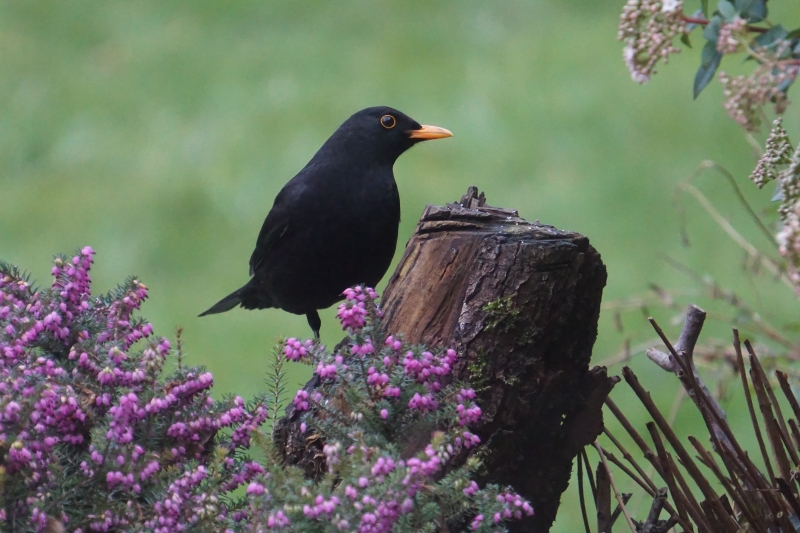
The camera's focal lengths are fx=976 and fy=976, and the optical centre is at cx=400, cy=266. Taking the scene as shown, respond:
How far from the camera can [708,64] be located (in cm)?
212

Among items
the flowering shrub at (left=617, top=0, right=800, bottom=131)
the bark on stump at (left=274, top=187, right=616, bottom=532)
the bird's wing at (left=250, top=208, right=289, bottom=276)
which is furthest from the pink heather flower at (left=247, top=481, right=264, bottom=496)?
the bird's wing at (left=250, top=208, right=289, bottom=276)

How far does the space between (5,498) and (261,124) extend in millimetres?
5290

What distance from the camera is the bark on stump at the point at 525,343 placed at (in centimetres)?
189

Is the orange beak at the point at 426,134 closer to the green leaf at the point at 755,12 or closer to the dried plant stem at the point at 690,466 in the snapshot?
the green leaf at the point at 755,12

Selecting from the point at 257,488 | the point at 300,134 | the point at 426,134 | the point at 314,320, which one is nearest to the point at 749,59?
the point at 257,488

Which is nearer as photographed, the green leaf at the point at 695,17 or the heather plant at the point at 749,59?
the heather plant at the point at 749,59

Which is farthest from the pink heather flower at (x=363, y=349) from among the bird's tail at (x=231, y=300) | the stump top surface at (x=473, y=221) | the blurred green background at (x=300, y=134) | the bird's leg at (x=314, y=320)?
the blurred green background at (x=300, y=134)

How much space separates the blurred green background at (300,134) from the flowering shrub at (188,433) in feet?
10.1

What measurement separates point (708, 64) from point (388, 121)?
1.47 meters

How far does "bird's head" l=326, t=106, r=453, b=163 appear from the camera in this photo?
10.9 feet

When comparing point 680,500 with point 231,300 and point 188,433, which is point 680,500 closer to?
point 188,433

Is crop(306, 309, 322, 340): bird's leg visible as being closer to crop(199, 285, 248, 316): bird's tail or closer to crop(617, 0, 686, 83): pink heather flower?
crop(199, 285, 248, 316): bird's tail

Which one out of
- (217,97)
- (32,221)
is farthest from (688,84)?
(32,221)

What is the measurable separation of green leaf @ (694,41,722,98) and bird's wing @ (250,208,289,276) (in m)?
1.53
